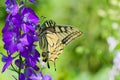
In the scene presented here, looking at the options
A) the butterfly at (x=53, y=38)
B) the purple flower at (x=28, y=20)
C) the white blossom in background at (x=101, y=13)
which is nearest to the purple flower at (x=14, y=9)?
the purple flower at (x=28, y=20)

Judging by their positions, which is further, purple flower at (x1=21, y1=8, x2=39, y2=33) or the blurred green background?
the blurred green background

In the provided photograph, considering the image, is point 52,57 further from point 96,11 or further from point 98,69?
point 96,11

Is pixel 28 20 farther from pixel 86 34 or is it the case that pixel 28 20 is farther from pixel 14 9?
pixel 86 34

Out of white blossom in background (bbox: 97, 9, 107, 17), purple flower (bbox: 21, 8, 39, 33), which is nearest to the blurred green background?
white blossom in background (bbox: 97, 9, 107, 17)

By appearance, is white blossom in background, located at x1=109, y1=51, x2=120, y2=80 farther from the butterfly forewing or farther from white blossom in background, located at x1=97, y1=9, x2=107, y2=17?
the butterfly forewing

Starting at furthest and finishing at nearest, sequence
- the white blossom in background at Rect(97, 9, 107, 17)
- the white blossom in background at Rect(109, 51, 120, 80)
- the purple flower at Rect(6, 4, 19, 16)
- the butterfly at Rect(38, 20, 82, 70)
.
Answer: the white blossom in background at Rect(97, 9, 107, 17), the white blossom in background at Rect(109, 51, 120, 80), the butterfly at Rect(38, 20, 82, 70), the purple flower at Rect(6, 4, 19, 16)

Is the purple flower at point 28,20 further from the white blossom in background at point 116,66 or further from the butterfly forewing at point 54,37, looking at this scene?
the white blossom in background at point 116,66

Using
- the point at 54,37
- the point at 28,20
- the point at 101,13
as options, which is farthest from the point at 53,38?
the point at 101,13
